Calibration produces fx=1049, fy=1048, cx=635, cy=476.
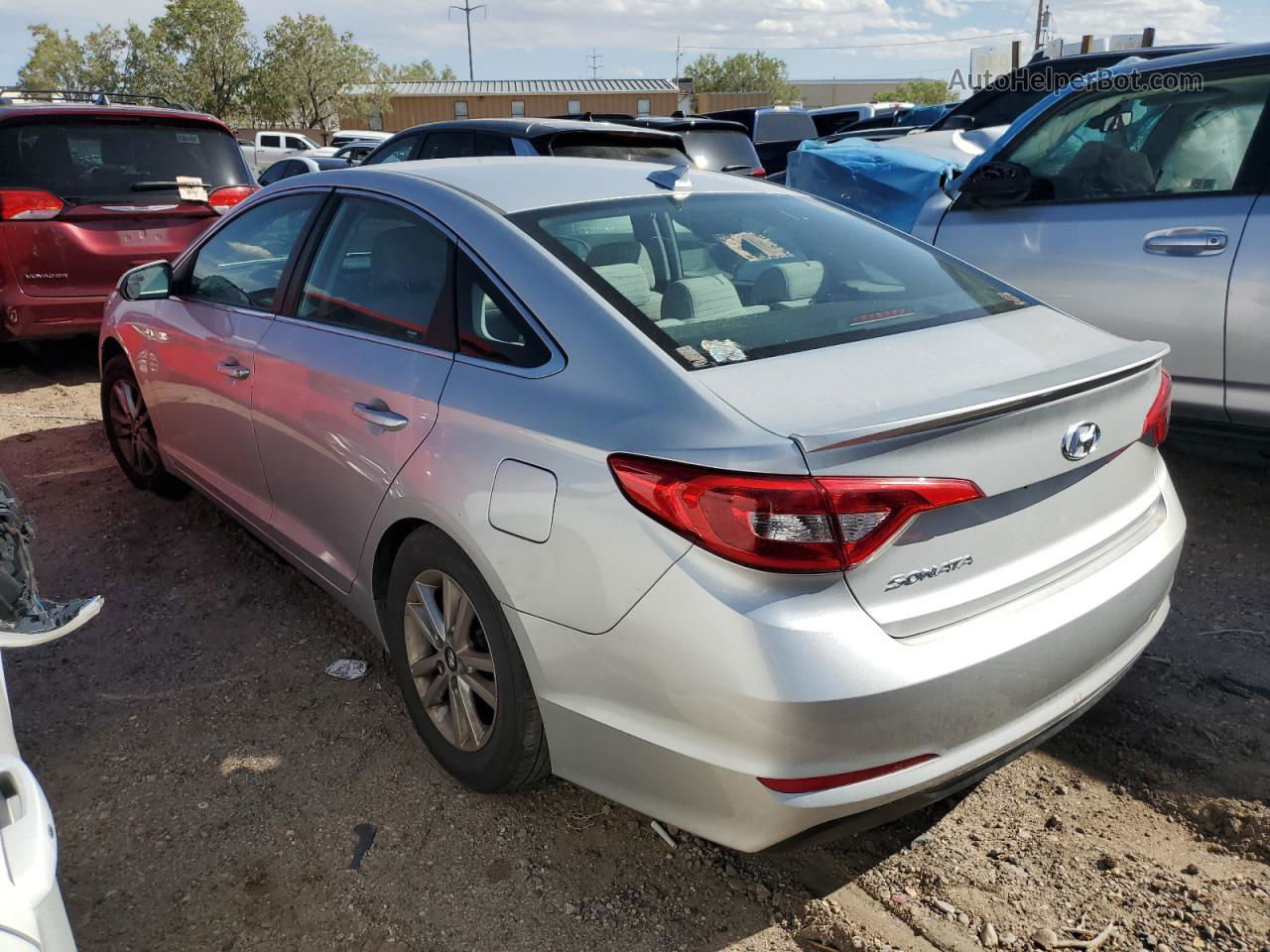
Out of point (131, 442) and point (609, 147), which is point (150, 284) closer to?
point (131, 442)

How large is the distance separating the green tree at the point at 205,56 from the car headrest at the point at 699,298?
46.8m

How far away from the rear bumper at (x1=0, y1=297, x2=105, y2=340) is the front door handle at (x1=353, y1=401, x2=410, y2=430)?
477 cm

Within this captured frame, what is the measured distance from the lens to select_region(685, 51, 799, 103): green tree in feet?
260

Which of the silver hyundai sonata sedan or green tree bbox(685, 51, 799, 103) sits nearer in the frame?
the silver hyundai sonata sedan

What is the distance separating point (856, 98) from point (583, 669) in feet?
288

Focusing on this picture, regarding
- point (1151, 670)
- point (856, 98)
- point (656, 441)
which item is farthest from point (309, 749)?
point (856, 98)

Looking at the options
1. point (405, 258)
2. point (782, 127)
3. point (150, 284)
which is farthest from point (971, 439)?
point (782, 127)

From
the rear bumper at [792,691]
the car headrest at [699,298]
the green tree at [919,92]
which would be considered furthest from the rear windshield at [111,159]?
the green tree at [919,92]

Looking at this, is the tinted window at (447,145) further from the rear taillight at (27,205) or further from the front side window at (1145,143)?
the front side window at (1145,143)

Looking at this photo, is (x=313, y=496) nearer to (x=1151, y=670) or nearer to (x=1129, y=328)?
(x=1151, y=670)

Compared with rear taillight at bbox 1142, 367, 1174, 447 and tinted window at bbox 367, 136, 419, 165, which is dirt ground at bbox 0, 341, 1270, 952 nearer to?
rear taillight at bbox 1142, 367, 1174, 447

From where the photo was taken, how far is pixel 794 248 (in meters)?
2.94

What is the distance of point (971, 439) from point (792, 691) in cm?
59

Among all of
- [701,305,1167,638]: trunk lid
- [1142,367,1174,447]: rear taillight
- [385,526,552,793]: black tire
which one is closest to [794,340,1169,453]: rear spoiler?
[701,305,1167,638]: trunk lid
